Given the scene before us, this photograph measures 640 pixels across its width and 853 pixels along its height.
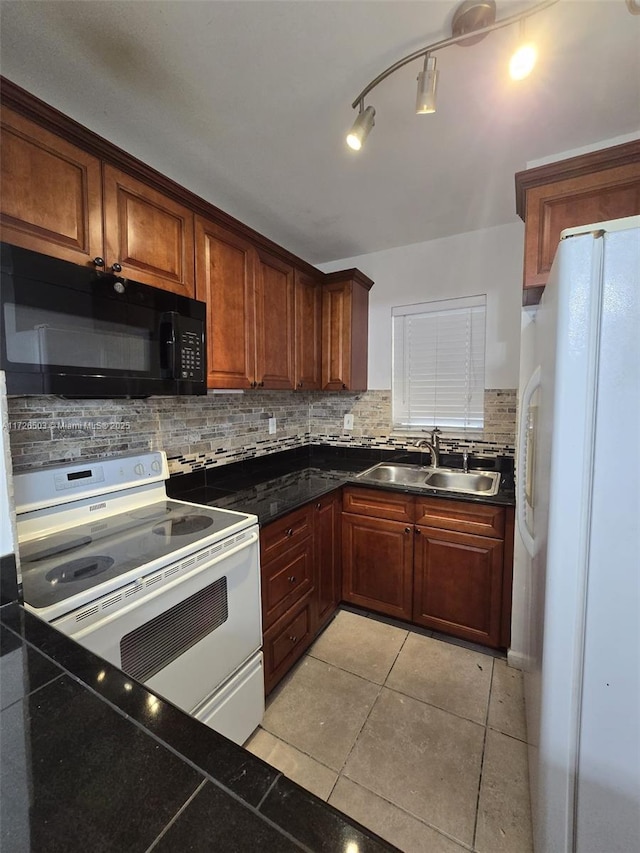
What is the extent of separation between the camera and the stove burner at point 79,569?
103cm

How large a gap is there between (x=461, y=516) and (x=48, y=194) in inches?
86.1

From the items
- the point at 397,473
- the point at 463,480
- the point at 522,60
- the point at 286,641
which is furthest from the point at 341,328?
the point at 286,641

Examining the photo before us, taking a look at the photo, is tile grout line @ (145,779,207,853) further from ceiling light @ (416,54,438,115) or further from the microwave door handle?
ceiling light @ (416,54,438,115)

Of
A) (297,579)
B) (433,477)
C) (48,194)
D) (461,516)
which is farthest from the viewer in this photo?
(433,477)

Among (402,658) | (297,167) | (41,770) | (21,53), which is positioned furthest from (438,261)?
(41,770)

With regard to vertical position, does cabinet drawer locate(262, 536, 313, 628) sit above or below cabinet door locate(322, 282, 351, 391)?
below

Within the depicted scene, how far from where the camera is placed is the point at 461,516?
197 centimetres

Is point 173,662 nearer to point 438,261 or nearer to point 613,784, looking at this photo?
point 613,784

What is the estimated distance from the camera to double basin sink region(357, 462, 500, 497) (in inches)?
89.9

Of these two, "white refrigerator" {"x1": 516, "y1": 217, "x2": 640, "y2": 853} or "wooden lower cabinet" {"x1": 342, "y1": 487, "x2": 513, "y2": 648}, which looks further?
"wooden lower cabinet" {"x1": 342, "y1": 487, "x2": 513, "y2": 648}

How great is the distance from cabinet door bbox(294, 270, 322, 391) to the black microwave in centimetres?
91

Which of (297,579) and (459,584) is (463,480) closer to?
(459,584)

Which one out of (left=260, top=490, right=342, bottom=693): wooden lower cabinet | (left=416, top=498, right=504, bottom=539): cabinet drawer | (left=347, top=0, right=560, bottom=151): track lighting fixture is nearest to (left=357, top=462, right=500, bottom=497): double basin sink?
(left=416, top=498, right=504, bottom=539): cabinet drawer

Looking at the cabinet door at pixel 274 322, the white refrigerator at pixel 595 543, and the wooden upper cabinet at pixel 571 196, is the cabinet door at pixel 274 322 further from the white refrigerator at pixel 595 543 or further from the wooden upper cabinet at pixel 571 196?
the white refrigerator at pixel 595 543
